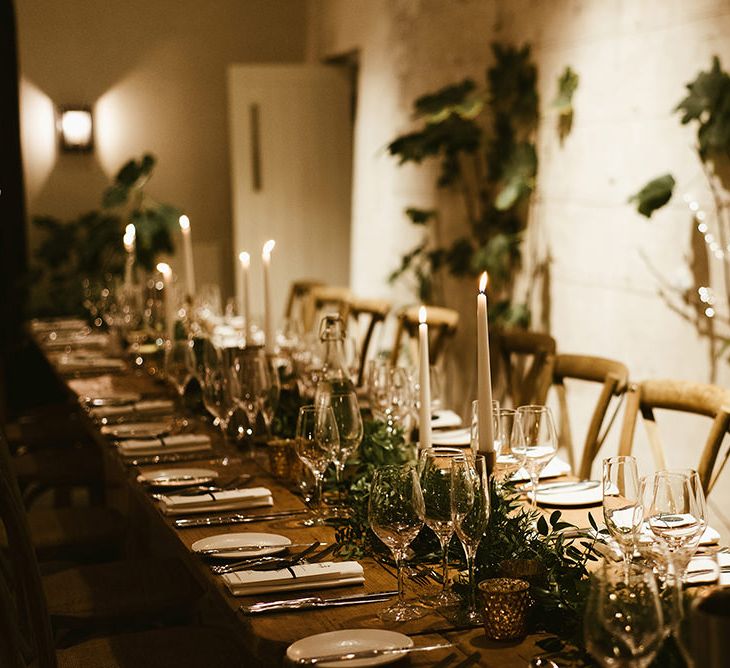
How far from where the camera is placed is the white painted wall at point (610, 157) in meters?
3.87

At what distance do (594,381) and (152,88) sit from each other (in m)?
5.48

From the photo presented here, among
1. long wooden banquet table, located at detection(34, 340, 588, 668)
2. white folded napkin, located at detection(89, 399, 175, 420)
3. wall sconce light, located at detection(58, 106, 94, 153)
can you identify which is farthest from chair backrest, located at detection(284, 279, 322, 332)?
long wooden banquet table, located at detection(34, 340, 588, 668)

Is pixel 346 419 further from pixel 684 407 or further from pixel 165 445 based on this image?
pixel 684 407

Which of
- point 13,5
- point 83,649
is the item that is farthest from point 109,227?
point 83,649

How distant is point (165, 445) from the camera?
277cm

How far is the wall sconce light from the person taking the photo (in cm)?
772

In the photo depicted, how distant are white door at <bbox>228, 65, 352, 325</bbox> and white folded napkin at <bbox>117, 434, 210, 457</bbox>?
4.66 metres

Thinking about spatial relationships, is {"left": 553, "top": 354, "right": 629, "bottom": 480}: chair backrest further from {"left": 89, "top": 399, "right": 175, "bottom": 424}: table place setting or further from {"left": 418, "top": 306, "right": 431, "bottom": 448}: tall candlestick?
{"left": 89, "top": 399, "right": 175, "bottom": 424}: table place setting

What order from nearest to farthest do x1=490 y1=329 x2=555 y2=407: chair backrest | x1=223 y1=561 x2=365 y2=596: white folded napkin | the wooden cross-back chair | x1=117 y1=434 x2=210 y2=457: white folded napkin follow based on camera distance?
x1=223 y1=561 x2=365 y2=596: white folded napkin
x1=117 y1=434 x2=210 y2=457: white folded napkin
x1=490 y1=329 x2=555 y2=407: chair backrest
the wooden cross-back chair

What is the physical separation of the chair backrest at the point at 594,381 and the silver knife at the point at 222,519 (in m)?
1.02

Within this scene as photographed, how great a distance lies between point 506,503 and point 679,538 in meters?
0.32

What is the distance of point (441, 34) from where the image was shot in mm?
5941

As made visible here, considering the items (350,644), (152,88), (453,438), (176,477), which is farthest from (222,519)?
(152,88)

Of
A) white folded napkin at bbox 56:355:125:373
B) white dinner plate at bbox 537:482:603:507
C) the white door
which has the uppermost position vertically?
the white door
